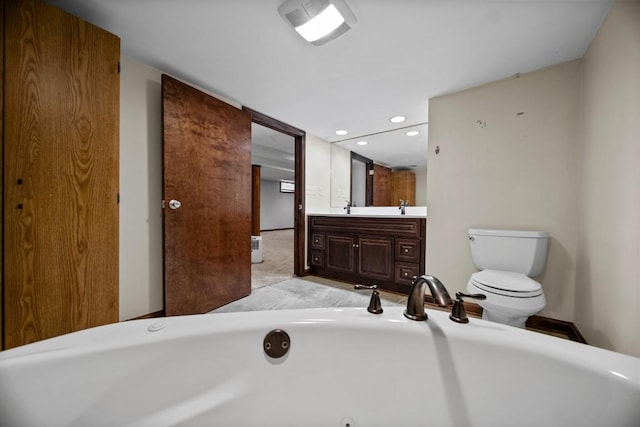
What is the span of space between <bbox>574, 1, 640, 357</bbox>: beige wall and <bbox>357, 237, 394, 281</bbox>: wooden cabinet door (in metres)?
1.33

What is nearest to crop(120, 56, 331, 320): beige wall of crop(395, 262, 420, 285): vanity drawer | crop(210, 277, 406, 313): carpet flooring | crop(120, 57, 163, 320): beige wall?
crop(120, 57, 163, 320): beige wall

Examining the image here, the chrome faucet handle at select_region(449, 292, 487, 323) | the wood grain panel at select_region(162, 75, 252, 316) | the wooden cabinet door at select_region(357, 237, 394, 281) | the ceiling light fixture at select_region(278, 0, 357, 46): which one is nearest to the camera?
the chrome faucet handle at select_region(449, 292, 487, 323)

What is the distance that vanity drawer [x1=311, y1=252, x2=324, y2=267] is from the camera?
2.98 metres

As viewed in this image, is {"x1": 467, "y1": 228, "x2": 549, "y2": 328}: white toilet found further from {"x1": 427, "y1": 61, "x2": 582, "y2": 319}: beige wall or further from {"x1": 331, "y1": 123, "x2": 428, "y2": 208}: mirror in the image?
{"x1": 331, "y1": 123, "x2": 428, "y2": 208}: mirror

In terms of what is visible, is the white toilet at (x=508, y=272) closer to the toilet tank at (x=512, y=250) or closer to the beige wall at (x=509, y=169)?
the toilet tank at (x=512, y=250)

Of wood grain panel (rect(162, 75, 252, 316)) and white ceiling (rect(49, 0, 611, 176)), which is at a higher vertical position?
white ceiling (rect(49, 0, 611, 176))

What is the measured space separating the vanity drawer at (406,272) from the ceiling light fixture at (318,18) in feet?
6.44

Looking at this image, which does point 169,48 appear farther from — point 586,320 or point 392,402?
point 586,320

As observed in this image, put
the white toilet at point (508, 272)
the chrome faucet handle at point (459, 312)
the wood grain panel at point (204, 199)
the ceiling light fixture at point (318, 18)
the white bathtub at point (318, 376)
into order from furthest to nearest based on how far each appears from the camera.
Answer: the wood grain panel at point (204, 199) → the white toilet at point (508, 272) → the ceiling light fixture at point (318, 18) → the chrome faucet handle at point (459, 312) → the white bathtub at point (318, 376)

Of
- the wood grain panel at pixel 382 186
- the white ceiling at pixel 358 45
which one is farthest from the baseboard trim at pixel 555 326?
the white ceiling at pixel 358 45

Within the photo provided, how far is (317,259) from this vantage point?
302cm

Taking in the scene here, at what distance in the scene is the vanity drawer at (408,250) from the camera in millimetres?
2287

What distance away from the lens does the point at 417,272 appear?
2.27 metres

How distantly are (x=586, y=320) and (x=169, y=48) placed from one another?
313cm
